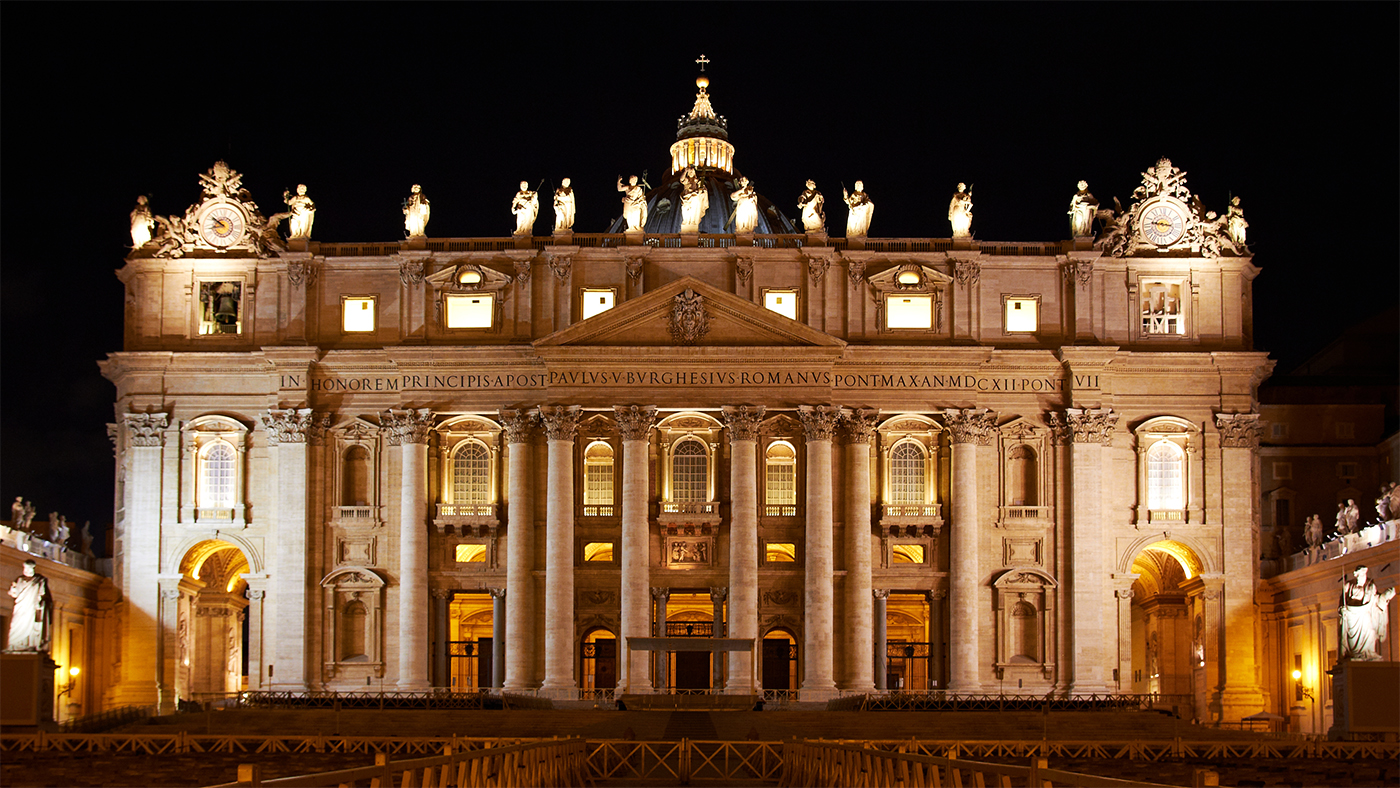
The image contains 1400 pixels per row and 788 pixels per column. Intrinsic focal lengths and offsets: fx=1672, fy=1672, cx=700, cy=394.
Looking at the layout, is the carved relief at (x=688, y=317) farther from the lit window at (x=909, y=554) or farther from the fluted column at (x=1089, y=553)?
the fluted column at (x=1089, y=553)

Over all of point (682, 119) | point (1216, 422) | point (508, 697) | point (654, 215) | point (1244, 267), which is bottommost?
point (508, 697)

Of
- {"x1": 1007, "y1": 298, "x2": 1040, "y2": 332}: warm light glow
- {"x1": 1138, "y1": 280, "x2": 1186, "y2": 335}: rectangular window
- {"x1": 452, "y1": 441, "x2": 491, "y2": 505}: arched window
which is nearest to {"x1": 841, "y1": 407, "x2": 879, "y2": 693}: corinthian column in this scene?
{"x1": 1007, "y1": 298, "x2": 1040, "y2": 332}: warm light glow

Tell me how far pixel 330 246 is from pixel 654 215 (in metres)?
33.9

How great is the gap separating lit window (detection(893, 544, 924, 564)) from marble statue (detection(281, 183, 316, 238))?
94.4 ft

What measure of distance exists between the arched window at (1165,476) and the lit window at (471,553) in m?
28.3

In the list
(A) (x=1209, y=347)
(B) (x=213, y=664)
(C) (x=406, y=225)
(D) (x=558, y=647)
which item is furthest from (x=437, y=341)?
(A) (x=1209, y=347)

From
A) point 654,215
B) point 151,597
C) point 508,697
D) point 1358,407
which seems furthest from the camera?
point 654,215

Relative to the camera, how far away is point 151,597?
6981 cm

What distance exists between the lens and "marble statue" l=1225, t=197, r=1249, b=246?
7194cm

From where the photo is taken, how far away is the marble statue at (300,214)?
237ft

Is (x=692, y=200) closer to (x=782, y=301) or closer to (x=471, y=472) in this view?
(x=782, y=301)

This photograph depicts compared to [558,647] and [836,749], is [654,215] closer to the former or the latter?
[558,647]

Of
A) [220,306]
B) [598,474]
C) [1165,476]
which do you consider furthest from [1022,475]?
[220,306]

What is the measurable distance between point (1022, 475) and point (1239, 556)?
9477mm
